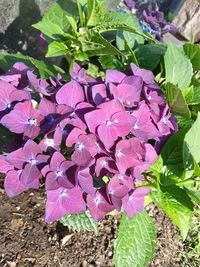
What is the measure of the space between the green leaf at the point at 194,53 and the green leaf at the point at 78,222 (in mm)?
866

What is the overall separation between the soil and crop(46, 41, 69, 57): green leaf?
23.0 inches

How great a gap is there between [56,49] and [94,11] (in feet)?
0.73

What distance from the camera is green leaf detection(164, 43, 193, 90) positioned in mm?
1320

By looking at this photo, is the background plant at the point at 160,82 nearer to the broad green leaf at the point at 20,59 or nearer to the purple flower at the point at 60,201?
the broad green leaf at the point at 20,59

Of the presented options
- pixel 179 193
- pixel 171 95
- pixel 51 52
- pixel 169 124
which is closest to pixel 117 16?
pixel 51 52

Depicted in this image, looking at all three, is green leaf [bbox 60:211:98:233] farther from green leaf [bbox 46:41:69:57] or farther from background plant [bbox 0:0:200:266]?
green leaf [bbox 46:41:69:57]

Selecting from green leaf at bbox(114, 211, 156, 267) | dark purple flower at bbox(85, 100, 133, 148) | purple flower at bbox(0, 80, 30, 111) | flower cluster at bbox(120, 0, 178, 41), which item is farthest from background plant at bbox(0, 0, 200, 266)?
flower cluster at bbox(120, 0, 178, 41)

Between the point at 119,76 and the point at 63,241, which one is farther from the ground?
the point at 119,76

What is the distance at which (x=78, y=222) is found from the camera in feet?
3.94

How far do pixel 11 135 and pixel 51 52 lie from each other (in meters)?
0.35

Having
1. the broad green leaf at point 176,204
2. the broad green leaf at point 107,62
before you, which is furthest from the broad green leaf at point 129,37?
the broad green leaf at point 176,204

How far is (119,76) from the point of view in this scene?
1035 millimetres

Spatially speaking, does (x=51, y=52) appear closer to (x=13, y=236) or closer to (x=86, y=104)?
(x=86, y=104)

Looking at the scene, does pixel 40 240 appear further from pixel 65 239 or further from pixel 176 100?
pixel 176 100
